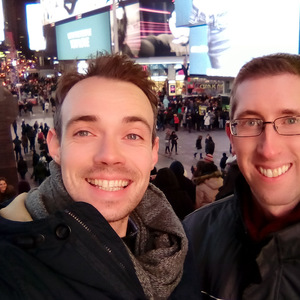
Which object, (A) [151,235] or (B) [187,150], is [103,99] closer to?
(A) [151,235]

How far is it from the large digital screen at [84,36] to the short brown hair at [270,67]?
29.0 metres

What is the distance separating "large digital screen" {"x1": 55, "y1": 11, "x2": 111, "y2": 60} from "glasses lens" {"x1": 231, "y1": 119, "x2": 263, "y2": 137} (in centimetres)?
2909

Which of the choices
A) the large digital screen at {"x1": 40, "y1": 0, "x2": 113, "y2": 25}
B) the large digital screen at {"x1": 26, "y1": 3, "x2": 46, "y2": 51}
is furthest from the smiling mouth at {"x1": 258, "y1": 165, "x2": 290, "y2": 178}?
the large digital screen at {"x1": 26, "y1": 3, "x2": 46, "y2": 51}

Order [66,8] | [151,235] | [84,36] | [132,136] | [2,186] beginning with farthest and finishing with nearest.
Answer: [66,8]
[84,36]
[2,186]
[151,235]
[132,136]

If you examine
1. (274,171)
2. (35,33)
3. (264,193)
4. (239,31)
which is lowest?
(264,193)

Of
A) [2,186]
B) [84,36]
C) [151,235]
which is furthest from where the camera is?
[84,36]

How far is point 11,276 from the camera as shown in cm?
121

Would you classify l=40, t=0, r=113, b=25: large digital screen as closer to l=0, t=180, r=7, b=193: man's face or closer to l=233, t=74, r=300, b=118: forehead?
l=0, t=180, r=7, b=193: man's face

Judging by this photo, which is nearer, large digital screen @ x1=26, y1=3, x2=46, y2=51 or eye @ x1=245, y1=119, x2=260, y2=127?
eye @ x1=245, y1=119, x2=260, y2=127

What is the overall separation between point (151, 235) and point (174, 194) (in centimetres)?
316

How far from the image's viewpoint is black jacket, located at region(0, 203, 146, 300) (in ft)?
4.05

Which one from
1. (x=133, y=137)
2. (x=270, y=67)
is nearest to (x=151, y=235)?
(x=133, y=137)

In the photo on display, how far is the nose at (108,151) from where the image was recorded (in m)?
1.65

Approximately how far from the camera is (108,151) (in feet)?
5.44
